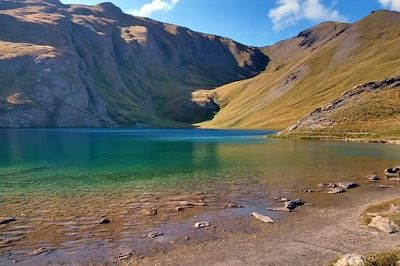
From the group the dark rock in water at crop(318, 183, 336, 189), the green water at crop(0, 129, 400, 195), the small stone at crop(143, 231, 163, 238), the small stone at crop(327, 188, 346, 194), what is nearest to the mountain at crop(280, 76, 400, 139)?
the green water at crop(0, 129, 400, 195)

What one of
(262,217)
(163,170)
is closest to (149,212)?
(262,217)

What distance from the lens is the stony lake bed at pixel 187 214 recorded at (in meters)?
25.4

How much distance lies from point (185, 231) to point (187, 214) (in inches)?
208

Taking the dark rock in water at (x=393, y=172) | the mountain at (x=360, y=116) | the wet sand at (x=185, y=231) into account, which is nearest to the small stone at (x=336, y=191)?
the wet sand at (x=185, y=231)

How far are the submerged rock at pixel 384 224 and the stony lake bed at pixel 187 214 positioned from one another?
0.65 metres

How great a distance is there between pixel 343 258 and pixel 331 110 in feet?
450

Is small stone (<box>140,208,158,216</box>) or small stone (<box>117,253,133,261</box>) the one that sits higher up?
small stone (<box>140,208,158,216</box>)

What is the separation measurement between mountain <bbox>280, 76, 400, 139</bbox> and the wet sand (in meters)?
Result: 93.7

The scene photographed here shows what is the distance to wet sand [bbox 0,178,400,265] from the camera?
24.8 m

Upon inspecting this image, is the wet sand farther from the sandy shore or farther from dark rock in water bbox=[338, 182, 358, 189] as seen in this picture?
dark rock in water bbox=[338, 182, 358, 189]

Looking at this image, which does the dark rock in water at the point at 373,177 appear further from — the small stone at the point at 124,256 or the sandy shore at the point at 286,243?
the small stone at the point at 124,256

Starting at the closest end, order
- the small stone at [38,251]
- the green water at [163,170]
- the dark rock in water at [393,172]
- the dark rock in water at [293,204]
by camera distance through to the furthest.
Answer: the small stone at [38,251] → the dark rock in water at [293,204] → the green water at [163,170] → the dark rock in water at [393,172]

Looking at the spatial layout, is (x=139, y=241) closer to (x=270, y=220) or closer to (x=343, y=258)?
(x=270, y=220)

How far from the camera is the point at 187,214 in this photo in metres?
35.9
